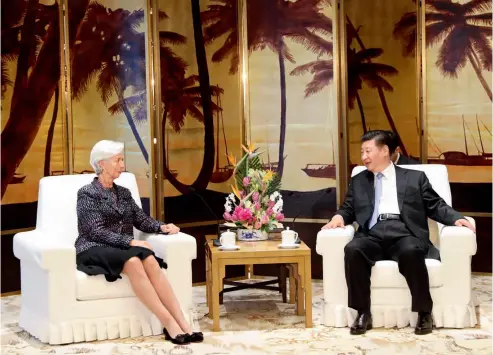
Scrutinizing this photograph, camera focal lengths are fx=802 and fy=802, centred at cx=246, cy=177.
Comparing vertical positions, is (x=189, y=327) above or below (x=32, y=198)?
below

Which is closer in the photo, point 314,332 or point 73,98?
point 314,332

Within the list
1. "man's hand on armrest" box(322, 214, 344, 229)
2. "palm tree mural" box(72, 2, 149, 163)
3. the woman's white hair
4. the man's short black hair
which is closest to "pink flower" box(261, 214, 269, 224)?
"man's hand on armrest" box(322, 214, 344, 229)

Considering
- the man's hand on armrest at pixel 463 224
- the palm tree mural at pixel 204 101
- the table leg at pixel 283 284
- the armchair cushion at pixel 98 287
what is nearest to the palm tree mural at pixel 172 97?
the palm tree mural at pixel 204 101

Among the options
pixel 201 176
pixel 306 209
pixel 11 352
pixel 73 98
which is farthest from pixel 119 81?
pixel 11 352

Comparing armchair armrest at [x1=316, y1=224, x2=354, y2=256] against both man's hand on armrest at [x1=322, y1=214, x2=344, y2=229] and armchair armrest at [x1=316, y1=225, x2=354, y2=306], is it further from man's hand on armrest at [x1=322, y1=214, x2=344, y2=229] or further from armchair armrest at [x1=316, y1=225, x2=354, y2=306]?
man's hand on armrest at [x1=322, y1=214, x2=344, y2=229]

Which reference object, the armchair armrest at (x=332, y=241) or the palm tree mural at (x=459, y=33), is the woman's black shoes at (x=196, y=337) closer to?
the armchair armrest at (x=332, y=241)

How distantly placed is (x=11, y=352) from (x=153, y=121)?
233 cm

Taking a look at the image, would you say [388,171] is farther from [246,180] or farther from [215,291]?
[215,291]

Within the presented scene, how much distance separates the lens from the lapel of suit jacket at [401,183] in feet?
16.0

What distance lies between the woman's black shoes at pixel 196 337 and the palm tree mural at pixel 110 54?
2.05m

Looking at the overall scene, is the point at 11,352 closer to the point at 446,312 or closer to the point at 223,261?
the point at 223,261

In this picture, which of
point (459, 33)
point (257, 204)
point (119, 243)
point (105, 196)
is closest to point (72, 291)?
point (119, 243)

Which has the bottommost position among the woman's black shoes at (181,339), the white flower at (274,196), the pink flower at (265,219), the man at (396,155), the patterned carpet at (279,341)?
the patterned carpet at (279,341)

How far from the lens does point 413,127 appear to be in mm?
6301
